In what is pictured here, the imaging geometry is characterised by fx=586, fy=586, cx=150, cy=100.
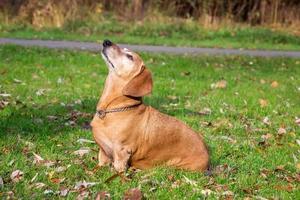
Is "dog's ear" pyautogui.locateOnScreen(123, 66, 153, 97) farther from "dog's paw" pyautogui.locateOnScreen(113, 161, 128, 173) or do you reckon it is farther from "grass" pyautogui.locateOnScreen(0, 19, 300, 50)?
"grass" pyautogui.locateOnScreen(0, 19, 300, 50)

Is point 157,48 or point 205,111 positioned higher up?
point 205,111

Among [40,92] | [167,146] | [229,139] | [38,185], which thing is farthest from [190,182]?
[40,92]

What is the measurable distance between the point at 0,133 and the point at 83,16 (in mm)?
14640

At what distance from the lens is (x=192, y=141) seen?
19.6ft

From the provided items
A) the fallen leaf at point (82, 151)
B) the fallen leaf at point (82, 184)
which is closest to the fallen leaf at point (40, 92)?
the fallen leaf at point (82, 151)

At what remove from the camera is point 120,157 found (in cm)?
562

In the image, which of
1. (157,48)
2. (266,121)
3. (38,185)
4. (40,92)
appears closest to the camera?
(38,185)

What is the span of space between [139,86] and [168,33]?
14636 mm

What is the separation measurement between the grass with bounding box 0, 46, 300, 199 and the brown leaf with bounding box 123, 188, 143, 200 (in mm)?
67

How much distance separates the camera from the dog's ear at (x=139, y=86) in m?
5.69

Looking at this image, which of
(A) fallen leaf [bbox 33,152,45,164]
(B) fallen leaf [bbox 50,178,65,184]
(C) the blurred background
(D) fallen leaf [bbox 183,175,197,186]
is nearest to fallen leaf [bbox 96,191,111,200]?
(B) fallen leaf [bbox 50,178,65,184]

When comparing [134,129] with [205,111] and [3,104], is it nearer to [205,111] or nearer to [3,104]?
[3,104]

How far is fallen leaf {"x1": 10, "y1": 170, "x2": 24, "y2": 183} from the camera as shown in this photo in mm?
5373

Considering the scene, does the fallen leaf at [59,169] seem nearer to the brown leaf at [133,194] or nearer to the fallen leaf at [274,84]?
the brown leaf at [133,194]
